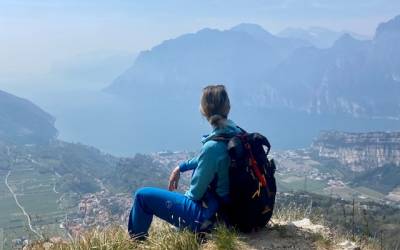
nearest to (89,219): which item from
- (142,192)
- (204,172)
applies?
(142,192)

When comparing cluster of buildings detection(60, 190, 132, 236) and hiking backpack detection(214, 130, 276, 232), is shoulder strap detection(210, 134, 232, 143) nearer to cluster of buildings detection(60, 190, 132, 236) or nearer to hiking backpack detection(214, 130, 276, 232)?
hiking backpack detection(214, 130, 276, 232)

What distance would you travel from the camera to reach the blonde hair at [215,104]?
5.01 m

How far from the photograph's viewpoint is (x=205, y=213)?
16.8ft

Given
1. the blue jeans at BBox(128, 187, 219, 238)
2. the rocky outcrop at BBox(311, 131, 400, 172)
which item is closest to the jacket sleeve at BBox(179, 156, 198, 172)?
the blue jeans at BBox(128, 187, 219, 238)

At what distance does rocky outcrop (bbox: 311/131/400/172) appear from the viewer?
425 feet

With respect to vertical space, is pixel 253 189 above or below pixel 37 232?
above

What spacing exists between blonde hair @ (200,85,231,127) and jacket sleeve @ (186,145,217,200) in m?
0.29

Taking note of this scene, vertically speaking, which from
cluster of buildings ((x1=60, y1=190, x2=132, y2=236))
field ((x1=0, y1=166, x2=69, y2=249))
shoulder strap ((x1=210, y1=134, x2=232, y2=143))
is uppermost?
shoulder strap ((x1=210, y1=134, x2=232, y2=143))

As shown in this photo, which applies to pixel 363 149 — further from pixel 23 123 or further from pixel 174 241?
pixel 174 241

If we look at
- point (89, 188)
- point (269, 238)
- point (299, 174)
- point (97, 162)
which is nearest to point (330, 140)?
point (299, 174)

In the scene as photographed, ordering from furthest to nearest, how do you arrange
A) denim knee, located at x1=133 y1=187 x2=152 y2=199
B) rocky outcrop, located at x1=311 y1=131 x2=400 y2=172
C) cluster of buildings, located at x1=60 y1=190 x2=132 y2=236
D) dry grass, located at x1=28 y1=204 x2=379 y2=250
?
rocky outcrop, located at x1=311 y1=131 x2=400 y2=172, cluster of buildings, located at x1=60 y1=190 x2=132 y2=236, denim knee, located at x1=133 y1=187 x2=152 y2=199, dry grass, located at x1=28 y1=204 x2=379 y2=250

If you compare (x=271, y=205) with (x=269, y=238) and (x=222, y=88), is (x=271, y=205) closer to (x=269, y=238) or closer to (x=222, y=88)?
(x=269, y=238)

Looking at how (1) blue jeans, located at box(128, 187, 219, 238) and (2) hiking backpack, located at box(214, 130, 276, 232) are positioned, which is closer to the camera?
(2) hiking backpack, located at box(214, 130, 276, 232)

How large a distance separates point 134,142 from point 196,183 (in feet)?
630
